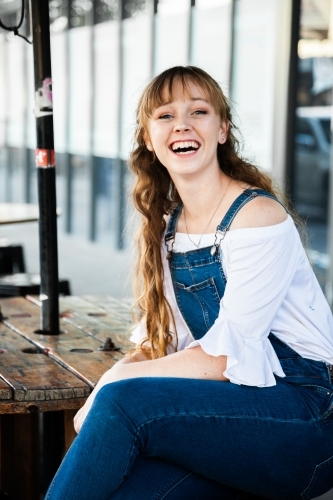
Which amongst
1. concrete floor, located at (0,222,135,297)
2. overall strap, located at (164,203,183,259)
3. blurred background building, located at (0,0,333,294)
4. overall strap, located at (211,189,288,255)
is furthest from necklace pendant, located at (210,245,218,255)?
concrete floor, located at (0,222,135,297)

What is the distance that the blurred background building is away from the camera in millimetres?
6523

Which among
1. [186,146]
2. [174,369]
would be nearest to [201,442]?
[174,369]

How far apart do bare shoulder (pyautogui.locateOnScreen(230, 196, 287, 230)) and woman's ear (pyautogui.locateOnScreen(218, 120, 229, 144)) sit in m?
0.27

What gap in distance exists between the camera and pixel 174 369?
2066 millimetres

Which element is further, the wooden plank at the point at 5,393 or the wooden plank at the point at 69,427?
the wooden plank at the point at 69,427

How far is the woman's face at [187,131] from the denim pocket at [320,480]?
0.82 m

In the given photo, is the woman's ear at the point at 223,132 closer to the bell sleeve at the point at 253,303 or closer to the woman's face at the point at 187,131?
the woman's face at the point at 187,131

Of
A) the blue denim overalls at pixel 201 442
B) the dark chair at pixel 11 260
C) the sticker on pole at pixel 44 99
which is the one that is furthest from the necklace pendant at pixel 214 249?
the dark chair at pixel 11 260

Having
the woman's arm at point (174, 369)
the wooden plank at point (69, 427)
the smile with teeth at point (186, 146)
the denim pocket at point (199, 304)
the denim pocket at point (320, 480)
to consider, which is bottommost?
the wooden plank at point (69, 427)

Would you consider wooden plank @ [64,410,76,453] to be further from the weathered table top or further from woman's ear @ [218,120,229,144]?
woman's ear @ [218,120,229,144]

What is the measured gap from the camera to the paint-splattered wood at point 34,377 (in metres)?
2.11

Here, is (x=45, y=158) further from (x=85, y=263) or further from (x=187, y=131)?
(x=85, y=263)

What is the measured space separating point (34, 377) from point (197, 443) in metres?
0.53

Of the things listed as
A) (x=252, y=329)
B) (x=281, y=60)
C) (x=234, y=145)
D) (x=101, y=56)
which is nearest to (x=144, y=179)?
(x=234, y=145)
